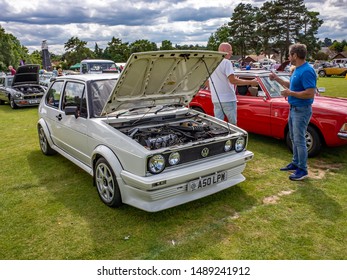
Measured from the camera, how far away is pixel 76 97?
4445mm

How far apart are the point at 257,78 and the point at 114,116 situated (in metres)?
3.65

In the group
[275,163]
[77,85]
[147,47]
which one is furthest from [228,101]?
[147,47]

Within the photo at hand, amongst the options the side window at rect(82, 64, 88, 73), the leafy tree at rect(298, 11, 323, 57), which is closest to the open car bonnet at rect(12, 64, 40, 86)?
the side window at rect(82, 64, 88, 73)

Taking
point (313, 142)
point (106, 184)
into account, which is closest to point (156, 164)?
point (106, 184)

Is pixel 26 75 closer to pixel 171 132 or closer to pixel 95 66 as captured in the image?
pixel 95 66

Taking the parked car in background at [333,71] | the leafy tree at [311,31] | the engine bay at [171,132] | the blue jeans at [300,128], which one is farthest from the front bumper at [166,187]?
the leafy tree at [311,31]

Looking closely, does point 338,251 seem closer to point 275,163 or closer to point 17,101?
point 275,163

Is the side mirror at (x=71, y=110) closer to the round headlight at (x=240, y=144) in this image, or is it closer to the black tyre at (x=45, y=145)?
the black tyre at (x=45, y=145)

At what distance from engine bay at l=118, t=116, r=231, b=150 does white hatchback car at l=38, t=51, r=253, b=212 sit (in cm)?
1

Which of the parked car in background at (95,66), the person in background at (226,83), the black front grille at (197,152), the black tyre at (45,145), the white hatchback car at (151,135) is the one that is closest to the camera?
the white hatchback car at (151,135)

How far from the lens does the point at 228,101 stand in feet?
17.0

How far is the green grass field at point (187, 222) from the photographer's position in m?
2.94

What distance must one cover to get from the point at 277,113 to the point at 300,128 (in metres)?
1.58

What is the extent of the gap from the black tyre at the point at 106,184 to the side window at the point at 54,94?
1.82 m
